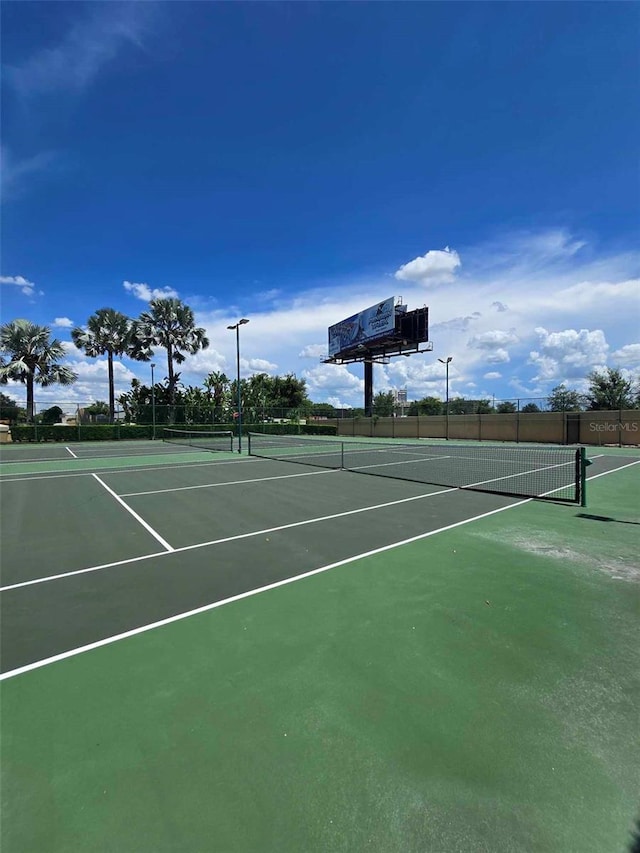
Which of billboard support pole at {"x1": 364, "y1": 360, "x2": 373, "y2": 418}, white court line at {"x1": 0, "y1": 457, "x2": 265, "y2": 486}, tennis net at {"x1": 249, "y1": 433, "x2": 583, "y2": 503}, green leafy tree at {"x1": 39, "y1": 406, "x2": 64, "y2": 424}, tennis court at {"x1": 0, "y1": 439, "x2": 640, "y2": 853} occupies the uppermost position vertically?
billboard support pole at {"x1": 364, "y1": 360, "x2": 373, "y2": 418}

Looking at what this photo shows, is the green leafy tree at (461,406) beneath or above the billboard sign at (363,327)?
beneath

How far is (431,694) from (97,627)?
294cm

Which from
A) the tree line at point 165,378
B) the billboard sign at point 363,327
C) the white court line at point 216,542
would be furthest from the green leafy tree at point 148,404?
the white court line at point 216,542

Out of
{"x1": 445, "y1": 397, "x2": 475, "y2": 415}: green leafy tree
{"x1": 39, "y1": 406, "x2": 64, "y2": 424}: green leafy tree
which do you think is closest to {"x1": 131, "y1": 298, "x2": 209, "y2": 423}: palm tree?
{"x1": 39, "y1": 406, "x2": 64, "y2": 424}: green leafy tree

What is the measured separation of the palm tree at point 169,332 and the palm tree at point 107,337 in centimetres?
113

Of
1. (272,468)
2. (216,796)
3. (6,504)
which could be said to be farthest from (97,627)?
(272,468)

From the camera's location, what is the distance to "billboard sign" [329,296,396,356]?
43.2 m

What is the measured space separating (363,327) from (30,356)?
3290 centimetres

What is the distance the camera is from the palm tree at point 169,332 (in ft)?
128

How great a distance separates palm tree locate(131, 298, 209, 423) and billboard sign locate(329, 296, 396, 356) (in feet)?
58.9

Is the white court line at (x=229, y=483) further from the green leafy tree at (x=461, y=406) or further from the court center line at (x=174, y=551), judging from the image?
the green leafy tree at (x=461, y=406)

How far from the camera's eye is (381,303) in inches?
1751

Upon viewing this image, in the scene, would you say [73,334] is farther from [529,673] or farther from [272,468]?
[529,673]

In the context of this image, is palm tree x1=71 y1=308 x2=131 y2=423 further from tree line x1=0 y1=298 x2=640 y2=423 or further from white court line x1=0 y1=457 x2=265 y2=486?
white court line x1=0 y1=457 x2=265 y2=486
